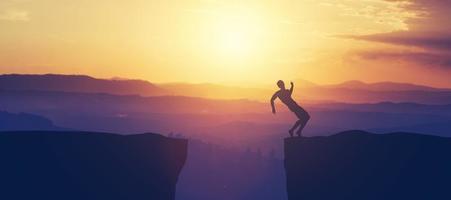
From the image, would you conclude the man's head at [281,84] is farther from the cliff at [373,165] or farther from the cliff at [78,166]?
the cliff at [78,166]

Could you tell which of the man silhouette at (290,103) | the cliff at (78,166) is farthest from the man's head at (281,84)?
the cliff at (78,166)

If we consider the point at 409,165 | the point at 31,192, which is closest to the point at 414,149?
the point at 409,165

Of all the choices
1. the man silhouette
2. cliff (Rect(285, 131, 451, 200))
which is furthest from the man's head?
cliff (Rect(285, 131, 451, 200))

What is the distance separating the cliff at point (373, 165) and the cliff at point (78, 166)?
649 cm

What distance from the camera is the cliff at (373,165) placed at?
1521 inches

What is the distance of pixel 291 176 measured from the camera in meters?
39.9

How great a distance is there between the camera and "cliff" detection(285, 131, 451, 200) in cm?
3862

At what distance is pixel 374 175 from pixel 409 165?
1557 millimetres

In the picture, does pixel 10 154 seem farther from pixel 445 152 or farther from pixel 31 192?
pixel 445 152

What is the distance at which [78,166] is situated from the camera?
131 ft

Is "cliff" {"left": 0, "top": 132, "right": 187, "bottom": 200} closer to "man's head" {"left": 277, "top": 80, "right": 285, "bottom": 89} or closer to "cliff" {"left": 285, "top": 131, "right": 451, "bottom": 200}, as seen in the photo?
"cliff" {"left": 285, "top": 131, "right": 451, "bottom": 200}

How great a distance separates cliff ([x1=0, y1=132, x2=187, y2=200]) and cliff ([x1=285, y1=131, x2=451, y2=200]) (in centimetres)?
649

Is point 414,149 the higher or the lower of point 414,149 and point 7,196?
the higher

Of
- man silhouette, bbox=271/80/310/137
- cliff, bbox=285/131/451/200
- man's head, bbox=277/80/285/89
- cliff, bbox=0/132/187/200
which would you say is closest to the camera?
man's head, bbox=277/80/285/89
